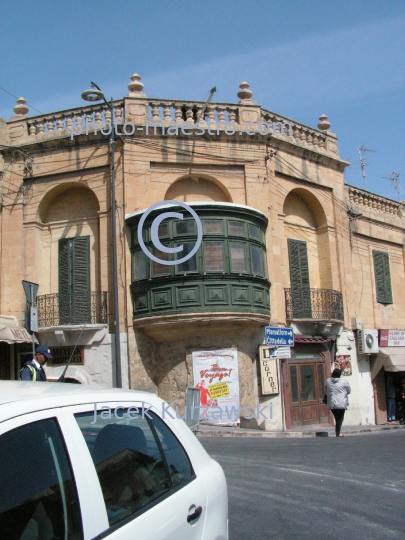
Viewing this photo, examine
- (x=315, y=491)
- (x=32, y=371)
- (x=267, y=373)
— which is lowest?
(x=315, y=491)

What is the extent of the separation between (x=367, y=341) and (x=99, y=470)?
19.4m

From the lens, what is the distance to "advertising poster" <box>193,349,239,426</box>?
16.7m

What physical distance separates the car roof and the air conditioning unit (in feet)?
60.4

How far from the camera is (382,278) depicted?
23.6 metres

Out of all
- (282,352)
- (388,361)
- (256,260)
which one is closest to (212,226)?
(256,260)

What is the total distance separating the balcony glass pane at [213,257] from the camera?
1670cm

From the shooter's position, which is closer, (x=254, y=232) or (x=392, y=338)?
(x=254, y=232)

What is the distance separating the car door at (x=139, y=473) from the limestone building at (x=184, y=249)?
13251mm

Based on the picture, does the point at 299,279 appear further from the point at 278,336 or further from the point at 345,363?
the point at 278,336

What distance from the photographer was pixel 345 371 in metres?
A: 20.4

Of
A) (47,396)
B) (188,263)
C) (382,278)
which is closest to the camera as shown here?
(47,396)

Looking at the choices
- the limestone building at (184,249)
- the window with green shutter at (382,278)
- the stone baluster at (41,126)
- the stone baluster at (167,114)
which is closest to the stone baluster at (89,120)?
the limestone building at (184,249)

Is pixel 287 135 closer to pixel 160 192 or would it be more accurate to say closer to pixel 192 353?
pixel 160 192

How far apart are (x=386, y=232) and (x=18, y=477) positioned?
936 inches
